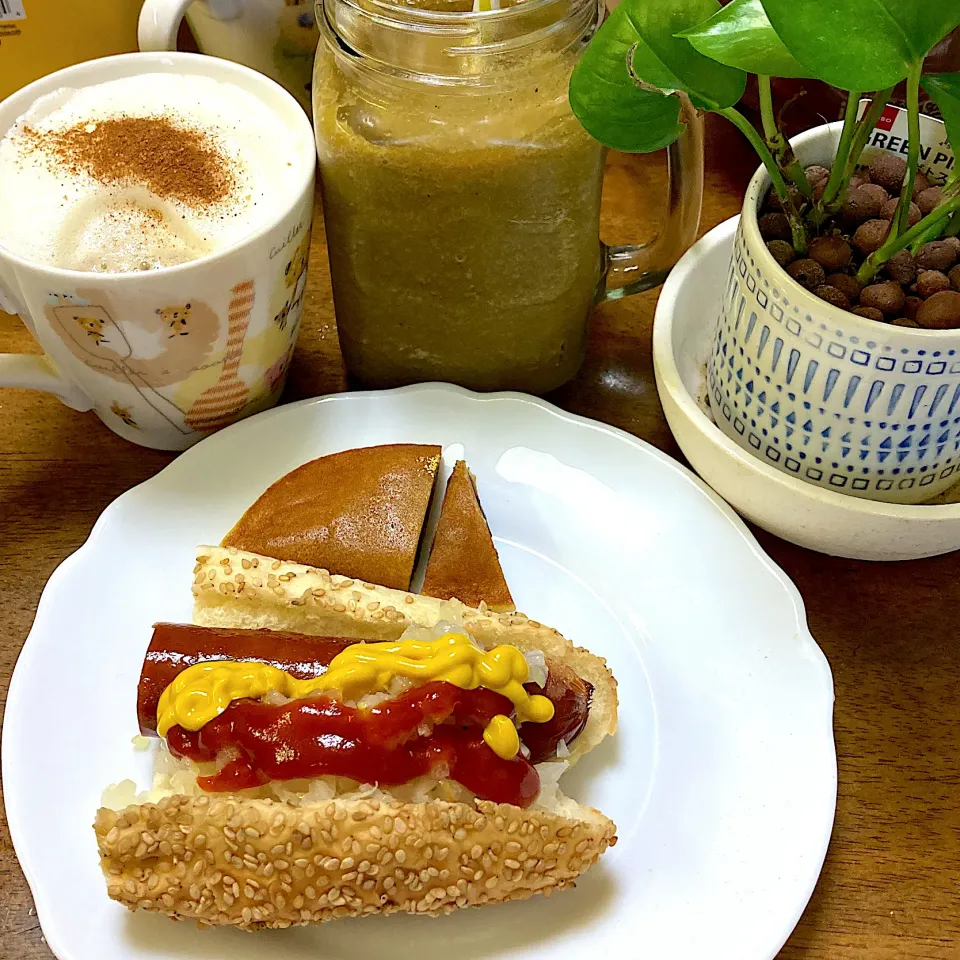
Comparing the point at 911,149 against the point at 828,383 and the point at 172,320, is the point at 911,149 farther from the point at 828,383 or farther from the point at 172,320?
the point at 172,320

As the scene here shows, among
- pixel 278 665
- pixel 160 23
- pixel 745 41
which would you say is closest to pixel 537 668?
pixel 278 665

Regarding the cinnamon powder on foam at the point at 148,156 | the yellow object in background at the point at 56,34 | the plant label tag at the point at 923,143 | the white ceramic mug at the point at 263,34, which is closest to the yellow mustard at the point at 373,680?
the cinnamon powder on foam at the point at 148,156

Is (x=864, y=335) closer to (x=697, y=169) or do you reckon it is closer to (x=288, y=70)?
(x=697, y=169)

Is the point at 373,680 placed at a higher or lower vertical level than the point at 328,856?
higher

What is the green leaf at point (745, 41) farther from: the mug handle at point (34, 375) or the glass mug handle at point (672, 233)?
the mug handle at point (34, 375)

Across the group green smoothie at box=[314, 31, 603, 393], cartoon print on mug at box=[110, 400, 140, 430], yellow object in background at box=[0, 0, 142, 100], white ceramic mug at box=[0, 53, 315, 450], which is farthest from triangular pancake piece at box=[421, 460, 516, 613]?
yellow object in background at box=[0, 0, 142, 100]

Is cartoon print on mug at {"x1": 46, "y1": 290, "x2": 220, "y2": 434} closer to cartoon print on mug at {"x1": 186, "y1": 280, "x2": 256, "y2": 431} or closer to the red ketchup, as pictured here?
cartoon print on mug at {"x1": 186, "y1": 280, "x2": 256, "y2": 431}

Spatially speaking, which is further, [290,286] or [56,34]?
[56,34]
